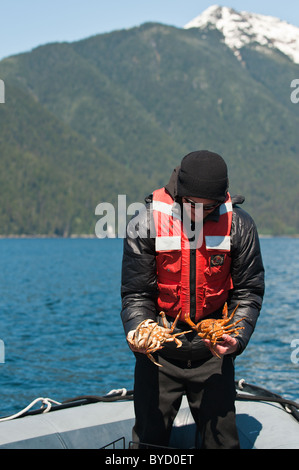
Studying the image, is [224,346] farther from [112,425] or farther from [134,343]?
[112,425]

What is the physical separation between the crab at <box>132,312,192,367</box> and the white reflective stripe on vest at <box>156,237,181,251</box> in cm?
49

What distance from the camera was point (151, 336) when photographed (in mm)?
3984

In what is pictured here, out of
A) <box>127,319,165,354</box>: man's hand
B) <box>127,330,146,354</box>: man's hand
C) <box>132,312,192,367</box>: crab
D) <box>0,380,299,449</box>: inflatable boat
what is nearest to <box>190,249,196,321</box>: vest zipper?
<box>132,312,192,367</box>: crab

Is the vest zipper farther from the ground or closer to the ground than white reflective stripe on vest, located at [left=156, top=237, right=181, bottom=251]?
closer to the ground

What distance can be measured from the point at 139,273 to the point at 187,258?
35 centimetres

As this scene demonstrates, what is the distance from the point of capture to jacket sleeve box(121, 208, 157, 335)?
14.1 feet

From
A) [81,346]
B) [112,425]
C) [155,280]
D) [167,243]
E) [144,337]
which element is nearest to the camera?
[144,337]

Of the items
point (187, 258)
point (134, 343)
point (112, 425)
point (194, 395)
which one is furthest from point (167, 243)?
point (112, 425)

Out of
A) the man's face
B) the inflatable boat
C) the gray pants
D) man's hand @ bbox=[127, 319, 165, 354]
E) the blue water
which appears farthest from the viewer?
the blue water

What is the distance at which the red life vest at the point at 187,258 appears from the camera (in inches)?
169

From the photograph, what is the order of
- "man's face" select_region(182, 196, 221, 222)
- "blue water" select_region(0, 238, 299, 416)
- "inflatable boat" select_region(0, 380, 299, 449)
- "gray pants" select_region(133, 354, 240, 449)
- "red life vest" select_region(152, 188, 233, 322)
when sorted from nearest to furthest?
1. "man's face" select_region(182, 196, 221, 222)
2. "red life vest" select_region(152, 188, 233, 322)
3. "gray pants" select_region(133, 354, 240, 449)
4. "inflatable boat" select_region(0, 380, 299, 449)
5. "blue water" select_region(0, 238, 299, 416)

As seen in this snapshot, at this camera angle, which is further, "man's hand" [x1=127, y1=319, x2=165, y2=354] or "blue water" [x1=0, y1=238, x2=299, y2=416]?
"blue water" [x1=0, y1=238, x2=299, y2=416]

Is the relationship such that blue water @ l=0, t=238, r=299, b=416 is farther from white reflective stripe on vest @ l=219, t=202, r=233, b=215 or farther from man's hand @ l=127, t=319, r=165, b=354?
white reflective stripe on vest @ l=219, t=202, r=233, b=215

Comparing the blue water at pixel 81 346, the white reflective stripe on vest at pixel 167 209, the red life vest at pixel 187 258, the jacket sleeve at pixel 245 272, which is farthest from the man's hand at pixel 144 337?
the blue water at pixel 81 346
